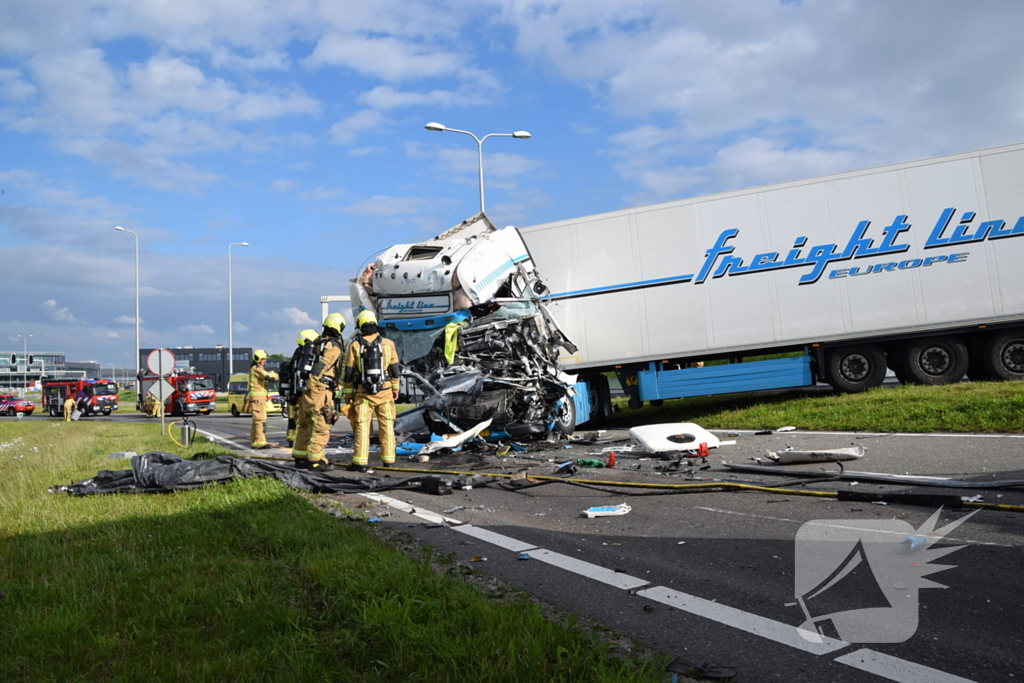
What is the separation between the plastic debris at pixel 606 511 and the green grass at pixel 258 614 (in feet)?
5.28

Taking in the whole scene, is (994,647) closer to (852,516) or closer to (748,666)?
(748,666)

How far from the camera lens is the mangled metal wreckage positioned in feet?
32.3

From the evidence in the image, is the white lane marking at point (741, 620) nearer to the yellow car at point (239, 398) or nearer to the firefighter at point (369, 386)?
the firefighter at point (369, 386)

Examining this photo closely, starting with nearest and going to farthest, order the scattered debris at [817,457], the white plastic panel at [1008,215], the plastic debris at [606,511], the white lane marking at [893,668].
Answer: the white lane marking at [893,668], the plastic debris at [606,511], the scattered debris at [817,457], the white plastic panel at [1008,215]

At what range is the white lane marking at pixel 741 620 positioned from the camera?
2.77 meters

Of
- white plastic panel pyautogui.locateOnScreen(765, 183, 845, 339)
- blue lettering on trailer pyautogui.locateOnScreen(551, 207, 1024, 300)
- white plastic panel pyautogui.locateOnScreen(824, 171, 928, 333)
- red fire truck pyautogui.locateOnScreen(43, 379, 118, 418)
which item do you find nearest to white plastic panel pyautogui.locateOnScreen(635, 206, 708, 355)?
blue lettering on trailer pyautogui.locateOnScreen(551, 207, 1024, 300)

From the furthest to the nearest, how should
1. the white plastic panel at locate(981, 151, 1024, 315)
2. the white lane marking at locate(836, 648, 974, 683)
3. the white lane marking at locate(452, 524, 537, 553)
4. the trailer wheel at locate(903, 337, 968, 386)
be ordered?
1. the trailer wheel at locate(903, 337, 968, 386)
2. the white plastic panel at locate(981, 151, 1024, 315)
3. the white lane marking at locate(452, 524, 537, 553)
4. the white lane marking at locate(836, 648, 974, 683)

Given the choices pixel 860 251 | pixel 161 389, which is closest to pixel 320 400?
pixel 161 389

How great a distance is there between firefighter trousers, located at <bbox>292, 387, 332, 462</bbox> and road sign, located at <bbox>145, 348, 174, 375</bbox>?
24.0 feet

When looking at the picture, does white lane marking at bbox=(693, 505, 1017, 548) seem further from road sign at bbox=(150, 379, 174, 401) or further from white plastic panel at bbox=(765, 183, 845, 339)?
road sign at bbox=(150, 379, 174, 401)

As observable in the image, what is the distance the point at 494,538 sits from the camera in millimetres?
4656

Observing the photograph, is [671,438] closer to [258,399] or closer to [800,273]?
[800,273]

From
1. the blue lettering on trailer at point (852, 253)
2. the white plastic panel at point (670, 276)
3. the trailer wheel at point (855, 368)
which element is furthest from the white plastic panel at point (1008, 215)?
the white plastic panel at point (670, 276)

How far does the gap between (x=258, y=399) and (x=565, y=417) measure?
565 centimetres
